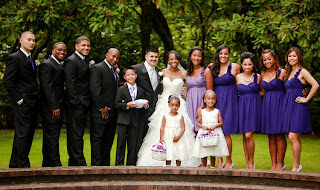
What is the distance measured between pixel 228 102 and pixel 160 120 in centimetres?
136

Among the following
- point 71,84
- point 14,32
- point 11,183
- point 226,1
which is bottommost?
point 11,183

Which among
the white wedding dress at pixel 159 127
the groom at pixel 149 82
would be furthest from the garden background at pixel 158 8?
the white wedding dress at pixel 159 127

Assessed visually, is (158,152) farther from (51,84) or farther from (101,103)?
(51,84)

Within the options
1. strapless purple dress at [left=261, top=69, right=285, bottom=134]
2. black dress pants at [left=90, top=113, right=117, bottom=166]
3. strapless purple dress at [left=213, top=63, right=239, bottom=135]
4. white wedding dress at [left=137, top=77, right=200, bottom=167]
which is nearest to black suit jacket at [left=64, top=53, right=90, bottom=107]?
black dress pants at [left=90, top=113, right=117, bottom=166]

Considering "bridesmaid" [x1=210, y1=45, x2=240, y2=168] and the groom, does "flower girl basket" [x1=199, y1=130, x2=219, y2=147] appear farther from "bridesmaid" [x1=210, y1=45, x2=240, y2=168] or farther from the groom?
the groom

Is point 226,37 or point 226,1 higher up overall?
point 226,1

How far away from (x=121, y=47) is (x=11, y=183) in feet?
47.4

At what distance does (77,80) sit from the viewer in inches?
340

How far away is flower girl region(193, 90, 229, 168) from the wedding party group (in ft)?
0.06

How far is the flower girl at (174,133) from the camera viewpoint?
852 centimetres

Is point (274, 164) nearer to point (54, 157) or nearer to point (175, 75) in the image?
point (175, 75)

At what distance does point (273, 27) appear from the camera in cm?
1363

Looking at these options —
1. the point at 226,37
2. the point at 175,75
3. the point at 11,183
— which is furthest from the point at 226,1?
the point at 11,183

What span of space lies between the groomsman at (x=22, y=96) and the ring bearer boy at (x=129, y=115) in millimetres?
1577
